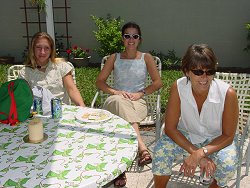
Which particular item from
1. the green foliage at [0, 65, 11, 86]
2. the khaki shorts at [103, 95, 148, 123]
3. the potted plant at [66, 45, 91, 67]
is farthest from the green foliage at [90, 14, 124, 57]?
the khaki shorts at [103, 95, 148, 123]

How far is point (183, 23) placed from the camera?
7.03 m

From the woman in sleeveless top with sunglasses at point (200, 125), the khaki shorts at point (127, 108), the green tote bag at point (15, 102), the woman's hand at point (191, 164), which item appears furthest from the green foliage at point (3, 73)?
the woman's hand at point (191, 164)

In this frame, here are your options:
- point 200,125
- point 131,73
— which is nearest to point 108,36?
point 131,73

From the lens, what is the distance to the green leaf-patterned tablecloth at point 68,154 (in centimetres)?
163

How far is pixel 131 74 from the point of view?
3367mm

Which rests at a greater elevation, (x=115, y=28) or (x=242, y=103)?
(x=115, y=28)

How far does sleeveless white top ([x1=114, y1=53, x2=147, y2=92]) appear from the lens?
3371 millimetres

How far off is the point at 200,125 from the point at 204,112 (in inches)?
4.4

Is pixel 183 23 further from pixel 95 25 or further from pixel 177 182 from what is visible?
pixel 177 182

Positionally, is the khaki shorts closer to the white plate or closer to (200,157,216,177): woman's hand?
the white plate

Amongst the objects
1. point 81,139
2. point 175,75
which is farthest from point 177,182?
point 175,75

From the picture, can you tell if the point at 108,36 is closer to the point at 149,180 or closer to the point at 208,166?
the point at 149,180

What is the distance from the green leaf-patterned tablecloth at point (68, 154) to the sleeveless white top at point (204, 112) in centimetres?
52

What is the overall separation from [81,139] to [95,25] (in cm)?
566
